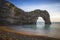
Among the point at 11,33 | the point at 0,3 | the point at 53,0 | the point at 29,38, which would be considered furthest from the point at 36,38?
the point at 0,3

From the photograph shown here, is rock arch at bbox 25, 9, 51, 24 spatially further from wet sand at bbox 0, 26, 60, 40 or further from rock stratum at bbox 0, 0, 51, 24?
wet sand at bbox 0, 26, 60, 40

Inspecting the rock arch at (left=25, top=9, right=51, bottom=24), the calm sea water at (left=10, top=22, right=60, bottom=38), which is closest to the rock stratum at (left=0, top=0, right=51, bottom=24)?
the rock arch at (left=25, top=9, right=51, bottom=24)

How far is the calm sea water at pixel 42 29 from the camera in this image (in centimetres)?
229

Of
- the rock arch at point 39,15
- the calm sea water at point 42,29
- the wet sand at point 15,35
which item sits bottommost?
the wet sand at point 15,35

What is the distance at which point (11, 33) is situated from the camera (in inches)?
98.3

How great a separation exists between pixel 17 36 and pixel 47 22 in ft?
2.44

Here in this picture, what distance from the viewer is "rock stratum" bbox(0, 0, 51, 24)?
8.28ft

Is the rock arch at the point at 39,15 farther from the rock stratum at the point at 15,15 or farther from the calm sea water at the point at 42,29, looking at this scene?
the calm sea water at the point at 42,29

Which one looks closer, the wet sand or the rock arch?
the wet sand

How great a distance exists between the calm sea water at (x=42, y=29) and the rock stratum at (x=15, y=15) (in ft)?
0.40

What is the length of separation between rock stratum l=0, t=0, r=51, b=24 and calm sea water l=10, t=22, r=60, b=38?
0.12m

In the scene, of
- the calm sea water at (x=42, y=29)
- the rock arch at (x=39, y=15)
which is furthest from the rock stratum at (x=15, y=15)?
the calm sea water at (x=42, y=29)

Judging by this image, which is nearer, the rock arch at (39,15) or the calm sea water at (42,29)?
the calm sea water at (42,29)

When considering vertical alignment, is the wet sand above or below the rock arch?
below
